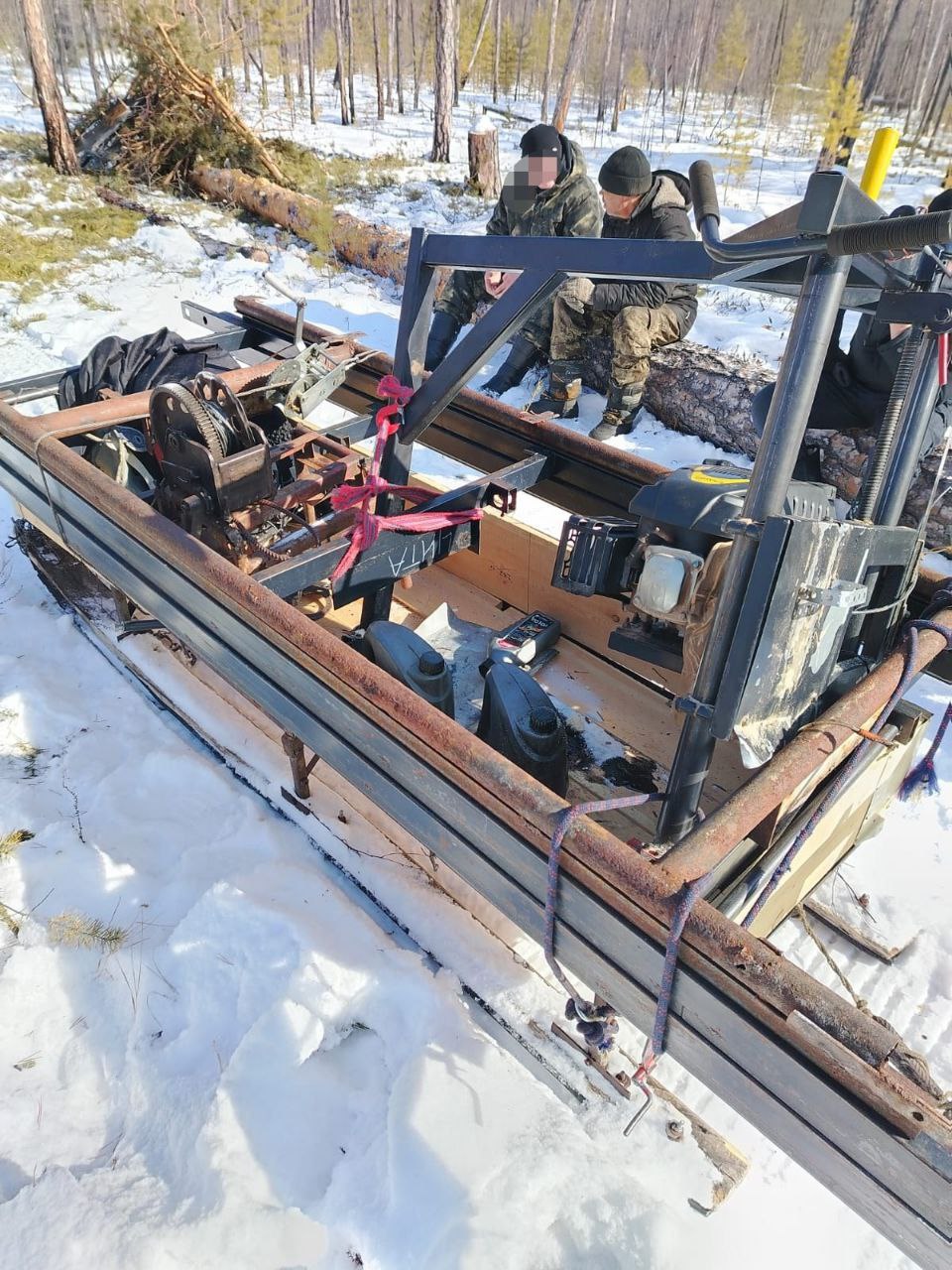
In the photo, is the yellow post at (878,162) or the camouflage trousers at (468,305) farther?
the camouflage trousers at (468,305)

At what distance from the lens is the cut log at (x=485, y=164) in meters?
10.6

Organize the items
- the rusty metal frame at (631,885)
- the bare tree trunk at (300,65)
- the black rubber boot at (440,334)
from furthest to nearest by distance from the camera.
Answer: the bare tree trunk at (300,65), the black rubber boot at (440,334), the rusty metal frame at (631,885)

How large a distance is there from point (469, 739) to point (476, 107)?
980 inches

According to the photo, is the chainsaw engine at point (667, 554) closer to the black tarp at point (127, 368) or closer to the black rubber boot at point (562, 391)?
the black tarp at point (127, 368)

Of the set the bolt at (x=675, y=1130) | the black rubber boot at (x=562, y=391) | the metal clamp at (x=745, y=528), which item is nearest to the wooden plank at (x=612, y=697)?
the bolt at (x=675, y=1130)

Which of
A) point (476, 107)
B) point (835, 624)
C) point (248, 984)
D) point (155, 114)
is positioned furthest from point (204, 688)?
point (476, 107)

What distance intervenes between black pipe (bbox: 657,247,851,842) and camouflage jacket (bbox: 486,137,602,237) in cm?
428

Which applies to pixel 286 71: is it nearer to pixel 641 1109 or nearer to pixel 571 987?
pixel 571 987

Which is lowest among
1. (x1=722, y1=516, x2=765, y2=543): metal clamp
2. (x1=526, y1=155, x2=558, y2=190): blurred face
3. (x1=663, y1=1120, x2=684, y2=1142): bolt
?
(x1=663, y1=1120, x2=684, y2=1142): bolt

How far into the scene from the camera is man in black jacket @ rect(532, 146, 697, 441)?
4.74 meters

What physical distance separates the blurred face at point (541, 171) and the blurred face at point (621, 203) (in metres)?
0.60

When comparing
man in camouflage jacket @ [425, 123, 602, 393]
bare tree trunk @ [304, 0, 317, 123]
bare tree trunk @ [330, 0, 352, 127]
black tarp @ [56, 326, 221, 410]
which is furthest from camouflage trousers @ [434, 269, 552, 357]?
bare tree trunk @ [304, 0, 317, 123]

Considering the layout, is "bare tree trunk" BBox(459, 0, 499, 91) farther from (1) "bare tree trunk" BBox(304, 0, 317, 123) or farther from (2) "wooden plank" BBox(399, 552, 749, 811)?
(2) "wooden plank" BBox(399, 552, 749, 811)

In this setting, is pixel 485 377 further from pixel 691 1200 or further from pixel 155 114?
pixel 155 114
